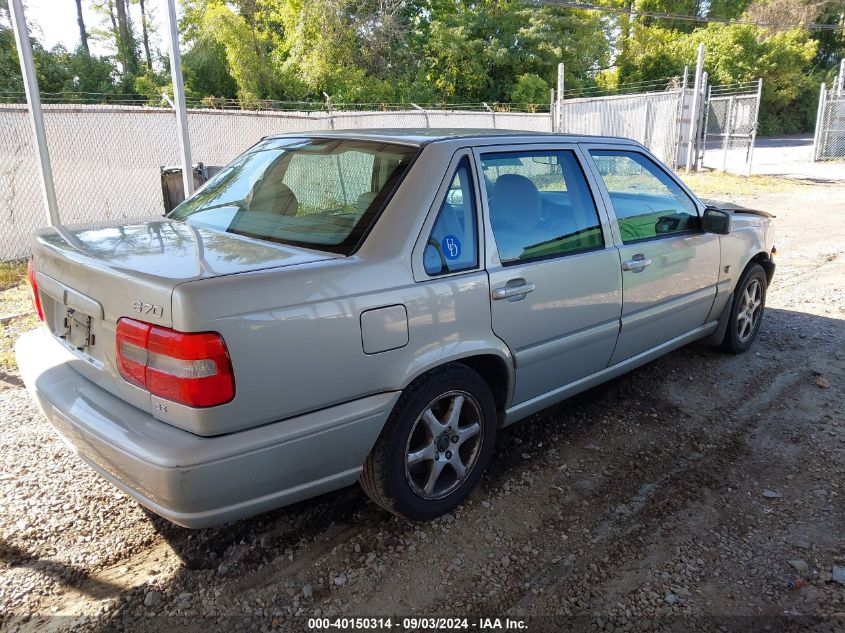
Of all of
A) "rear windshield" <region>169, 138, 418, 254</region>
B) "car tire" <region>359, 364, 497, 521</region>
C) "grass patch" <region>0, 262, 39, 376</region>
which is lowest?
"grass patch" <region>0, 262, 39, 376</region>

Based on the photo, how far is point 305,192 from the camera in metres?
3.33

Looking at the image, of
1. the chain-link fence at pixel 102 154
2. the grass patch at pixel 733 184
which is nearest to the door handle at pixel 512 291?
the chain-link fence at pixel 102 154

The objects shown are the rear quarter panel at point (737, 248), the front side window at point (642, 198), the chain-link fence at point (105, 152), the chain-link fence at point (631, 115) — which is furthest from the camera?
the chain-link fence at point (631, 115)

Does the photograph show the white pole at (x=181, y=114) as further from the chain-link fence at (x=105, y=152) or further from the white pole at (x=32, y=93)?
the chain-link fence at (x=105, y=152)

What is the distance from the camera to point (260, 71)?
27.7 metres

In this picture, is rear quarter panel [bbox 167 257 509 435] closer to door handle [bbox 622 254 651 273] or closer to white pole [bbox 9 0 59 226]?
door handle [bbox 622 254 651 273]

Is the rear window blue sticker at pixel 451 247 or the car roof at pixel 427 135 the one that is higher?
the car roof at pixel 427 135

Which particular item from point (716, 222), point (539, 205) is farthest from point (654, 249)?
point (539, 205)

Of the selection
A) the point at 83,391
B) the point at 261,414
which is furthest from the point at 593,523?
the point at 83,391

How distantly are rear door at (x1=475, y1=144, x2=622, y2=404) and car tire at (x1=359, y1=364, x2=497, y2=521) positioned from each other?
293mm

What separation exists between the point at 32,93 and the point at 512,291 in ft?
14.9

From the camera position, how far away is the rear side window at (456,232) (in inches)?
113

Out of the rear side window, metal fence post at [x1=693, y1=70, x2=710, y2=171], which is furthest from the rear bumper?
metal fence post at [x1=693, y1=70, x2=710, y2=171]

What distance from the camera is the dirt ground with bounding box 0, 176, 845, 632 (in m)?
2.57
